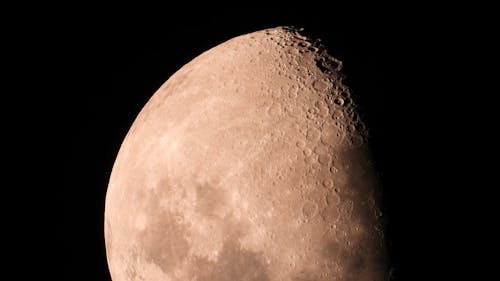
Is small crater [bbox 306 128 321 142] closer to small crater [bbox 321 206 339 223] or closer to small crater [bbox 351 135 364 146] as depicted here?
small crater [bbox 351 135 364 146]

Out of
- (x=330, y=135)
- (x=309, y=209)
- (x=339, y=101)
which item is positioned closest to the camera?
(x=309, y=209)

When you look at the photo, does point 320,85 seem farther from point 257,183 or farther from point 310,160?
point 257,183

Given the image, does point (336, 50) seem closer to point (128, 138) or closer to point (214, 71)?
point (214, 71)

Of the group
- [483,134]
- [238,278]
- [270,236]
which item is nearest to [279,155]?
[270,236]

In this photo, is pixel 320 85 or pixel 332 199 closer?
pixel 332 199

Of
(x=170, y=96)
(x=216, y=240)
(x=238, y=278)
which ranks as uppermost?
(x=170, y=96)

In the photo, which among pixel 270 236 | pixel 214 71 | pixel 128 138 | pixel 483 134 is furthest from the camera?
pixel 128 138

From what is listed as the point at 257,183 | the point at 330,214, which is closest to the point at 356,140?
the point at 330,214

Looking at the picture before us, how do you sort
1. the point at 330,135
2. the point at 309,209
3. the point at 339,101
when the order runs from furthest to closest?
the point at 339,101, the point at 330,135, the point at 309,209

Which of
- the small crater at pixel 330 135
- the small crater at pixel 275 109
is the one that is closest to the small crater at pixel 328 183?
the small crater at pixel 330 135
